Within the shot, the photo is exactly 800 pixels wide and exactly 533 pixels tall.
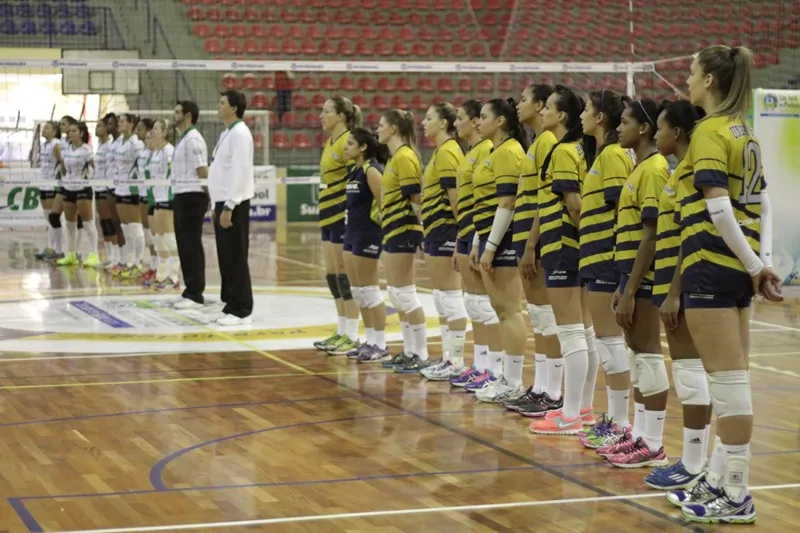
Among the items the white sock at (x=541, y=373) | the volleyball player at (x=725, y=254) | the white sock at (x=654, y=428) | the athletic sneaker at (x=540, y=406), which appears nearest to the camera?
the volleyball player at (x=725, y=254)

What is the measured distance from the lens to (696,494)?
4816 millimetres

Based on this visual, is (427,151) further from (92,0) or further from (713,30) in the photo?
(92,0)

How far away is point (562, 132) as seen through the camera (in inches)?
253

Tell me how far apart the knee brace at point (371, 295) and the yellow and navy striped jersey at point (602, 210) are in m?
3.00

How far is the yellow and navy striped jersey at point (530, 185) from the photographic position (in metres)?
6.46

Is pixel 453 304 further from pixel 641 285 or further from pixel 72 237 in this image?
pixel 72 237

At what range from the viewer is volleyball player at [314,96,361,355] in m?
9.02

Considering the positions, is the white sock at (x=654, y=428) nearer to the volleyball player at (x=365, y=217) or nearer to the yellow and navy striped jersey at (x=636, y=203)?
the yellow and navy striped jersey at (x=636, y=203)

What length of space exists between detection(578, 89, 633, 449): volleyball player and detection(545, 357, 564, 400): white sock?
34.5 inches

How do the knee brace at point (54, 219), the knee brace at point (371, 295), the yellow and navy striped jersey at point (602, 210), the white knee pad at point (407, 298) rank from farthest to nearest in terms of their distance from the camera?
the knee brace at point (54, 219) → the knee brace at point (371, 295) → the white knee pad at point (407, 298) → the yellow and navy striped jersey at point (602, 210)

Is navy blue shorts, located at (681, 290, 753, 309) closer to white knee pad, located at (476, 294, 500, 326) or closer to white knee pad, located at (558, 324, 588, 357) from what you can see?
white knee pad, located at (558, 324, 588, 357)

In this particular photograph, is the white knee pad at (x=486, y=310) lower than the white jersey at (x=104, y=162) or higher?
lower

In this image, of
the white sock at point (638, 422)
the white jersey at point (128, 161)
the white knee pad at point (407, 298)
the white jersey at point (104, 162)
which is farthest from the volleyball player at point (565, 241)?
the white jersey at point (104, 162)

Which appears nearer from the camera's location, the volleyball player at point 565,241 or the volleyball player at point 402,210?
the volleyball player at point 565,241
